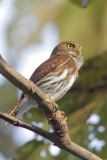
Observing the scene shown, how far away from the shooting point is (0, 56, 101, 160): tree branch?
8.14ft

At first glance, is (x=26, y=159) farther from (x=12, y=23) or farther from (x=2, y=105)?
(x=12, y=23)

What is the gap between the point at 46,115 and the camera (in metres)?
3.07

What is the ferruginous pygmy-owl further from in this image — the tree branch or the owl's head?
the tree branch

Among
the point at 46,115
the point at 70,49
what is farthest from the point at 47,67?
the point at 46,115

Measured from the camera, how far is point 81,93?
17.7 feet

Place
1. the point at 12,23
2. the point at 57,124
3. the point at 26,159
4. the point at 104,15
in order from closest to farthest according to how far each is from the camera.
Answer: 1. the point at 57,124
2. the point at 26,159
3. the point at 104,15
4. the point at 12,23

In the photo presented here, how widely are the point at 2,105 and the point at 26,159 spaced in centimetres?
94

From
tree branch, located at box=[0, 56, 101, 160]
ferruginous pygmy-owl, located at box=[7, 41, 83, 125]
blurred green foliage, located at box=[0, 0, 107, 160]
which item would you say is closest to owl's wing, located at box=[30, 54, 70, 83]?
ferruginous pygmy-owl, located at box=[7, 41, 83, 125]

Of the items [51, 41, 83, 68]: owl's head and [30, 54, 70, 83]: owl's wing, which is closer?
[30, 54, 70, 83]: owl's wing

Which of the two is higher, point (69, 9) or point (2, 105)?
point (69, 9)

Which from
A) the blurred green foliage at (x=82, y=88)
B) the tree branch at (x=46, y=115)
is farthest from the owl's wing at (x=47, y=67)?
the tree branch at (x=46, y=115)

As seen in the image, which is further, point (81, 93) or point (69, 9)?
point (69, 9)

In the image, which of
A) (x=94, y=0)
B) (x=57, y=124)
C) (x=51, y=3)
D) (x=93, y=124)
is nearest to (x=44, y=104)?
(x=57, y=124)

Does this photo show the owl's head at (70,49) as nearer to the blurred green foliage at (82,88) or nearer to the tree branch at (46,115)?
the blurred green foliage at (82,88)
